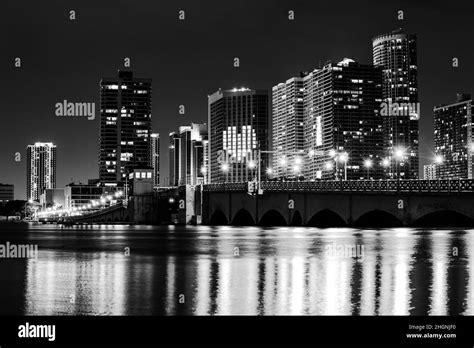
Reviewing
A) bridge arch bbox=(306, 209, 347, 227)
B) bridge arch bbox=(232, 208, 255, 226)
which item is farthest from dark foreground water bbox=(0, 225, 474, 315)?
bridge arch bbox=(232, 208, 255, 226)

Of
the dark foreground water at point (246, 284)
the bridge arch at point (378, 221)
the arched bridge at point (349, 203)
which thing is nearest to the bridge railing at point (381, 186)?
the arched bridge at point (349, 203)

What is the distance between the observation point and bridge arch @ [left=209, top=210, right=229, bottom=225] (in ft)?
486

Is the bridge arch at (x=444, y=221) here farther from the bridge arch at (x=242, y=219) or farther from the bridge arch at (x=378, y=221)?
the bridge arch at (x=242, y=219)

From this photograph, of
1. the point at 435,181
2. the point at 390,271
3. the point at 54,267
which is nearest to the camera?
the point at 390,271

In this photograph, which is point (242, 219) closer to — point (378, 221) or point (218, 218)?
point (218, 218)

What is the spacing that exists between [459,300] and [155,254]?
103 ft

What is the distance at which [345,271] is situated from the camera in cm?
3475

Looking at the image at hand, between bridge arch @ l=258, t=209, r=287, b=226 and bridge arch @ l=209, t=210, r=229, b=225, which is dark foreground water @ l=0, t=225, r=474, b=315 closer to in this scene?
bridge arch @ l=258, t=209, r=287, b=226

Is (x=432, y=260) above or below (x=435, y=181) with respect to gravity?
below

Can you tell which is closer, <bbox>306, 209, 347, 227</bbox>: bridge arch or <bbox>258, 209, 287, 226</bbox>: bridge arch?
<bbox>306, 209, 347, 227</bbox>: bridge arch

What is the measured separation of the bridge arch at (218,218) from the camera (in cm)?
14812

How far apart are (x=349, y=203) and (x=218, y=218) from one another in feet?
197
